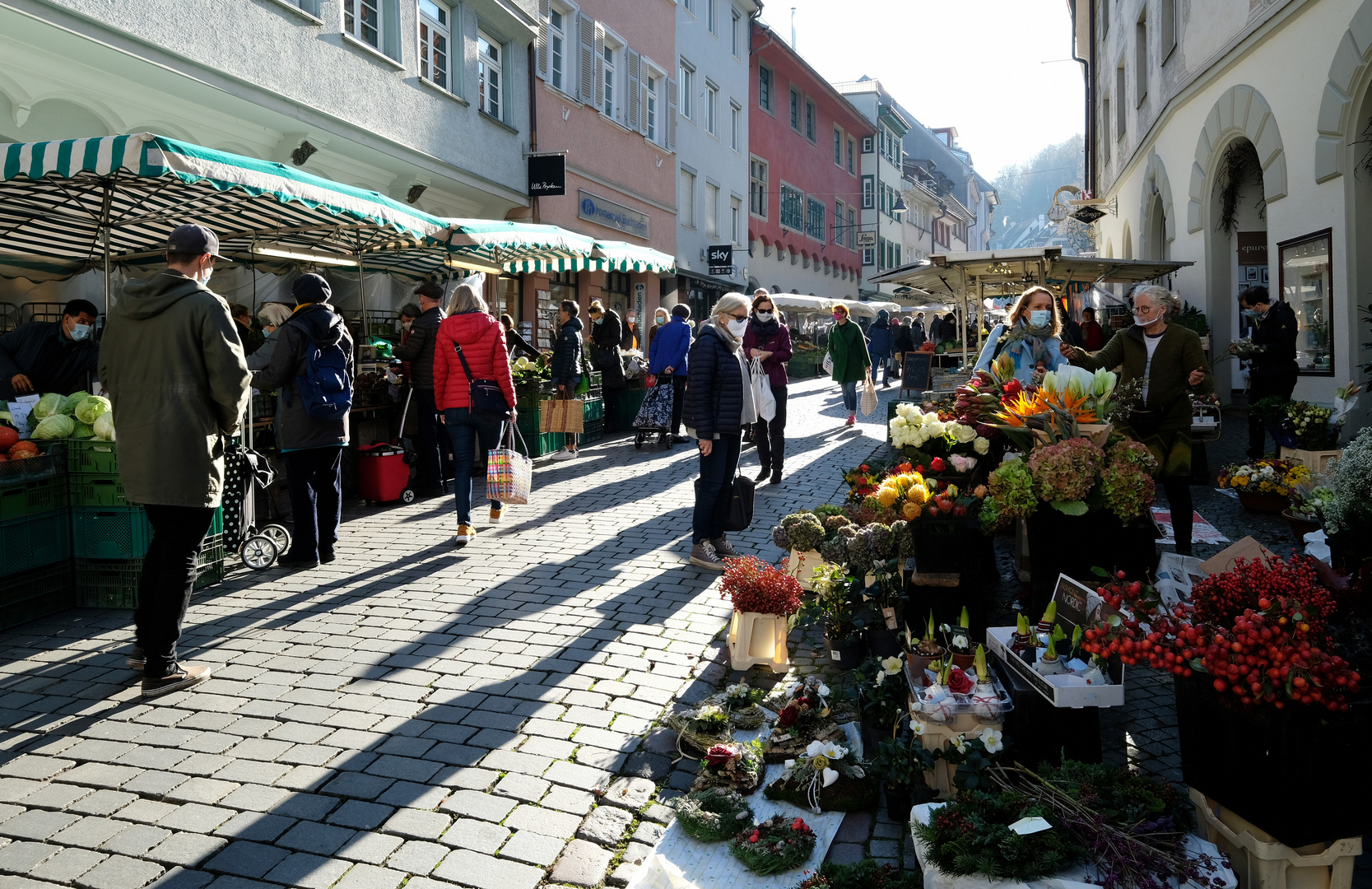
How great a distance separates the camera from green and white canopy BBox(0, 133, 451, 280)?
586 cm

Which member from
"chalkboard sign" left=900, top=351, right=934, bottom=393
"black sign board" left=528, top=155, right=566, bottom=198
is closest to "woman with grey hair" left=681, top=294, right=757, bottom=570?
"black sign board" left=528, top=155, right=566, bottom=198

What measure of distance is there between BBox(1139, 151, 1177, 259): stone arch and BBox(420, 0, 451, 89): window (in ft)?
40.2

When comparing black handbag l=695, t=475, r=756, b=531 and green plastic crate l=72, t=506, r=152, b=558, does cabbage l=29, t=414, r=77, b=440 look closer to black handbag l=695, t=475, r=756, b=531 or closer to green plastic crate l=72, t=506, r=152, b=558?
green plastic crate l=72, t=506, r=152, b=558

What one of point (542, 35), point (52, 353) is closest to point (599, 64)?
point (542, 35)

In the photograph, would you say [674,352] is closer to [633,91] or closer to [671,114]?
[633,91]

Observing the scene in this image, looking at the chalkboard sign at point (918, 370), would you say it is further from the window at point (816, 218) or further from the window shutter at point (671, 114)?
the window at point (816, 218)

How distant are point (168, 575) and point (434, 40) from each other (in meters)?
12.9

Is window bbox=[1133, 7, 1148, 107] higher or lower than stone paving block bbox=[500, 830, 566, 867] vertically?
higher

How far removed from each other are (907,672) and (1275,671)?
1.45m

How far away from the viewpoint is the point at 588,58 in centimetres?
2008

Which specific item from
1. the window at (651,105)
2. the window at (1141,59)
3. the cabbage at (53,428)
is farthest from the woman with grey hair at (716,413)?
the window at (651,105)

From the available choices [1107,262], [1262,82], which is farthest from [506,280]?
[1262,82]

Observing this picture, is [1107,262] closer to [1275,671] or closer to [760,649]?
[760,649]

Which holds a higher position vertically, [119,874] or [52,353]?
[52,353]
